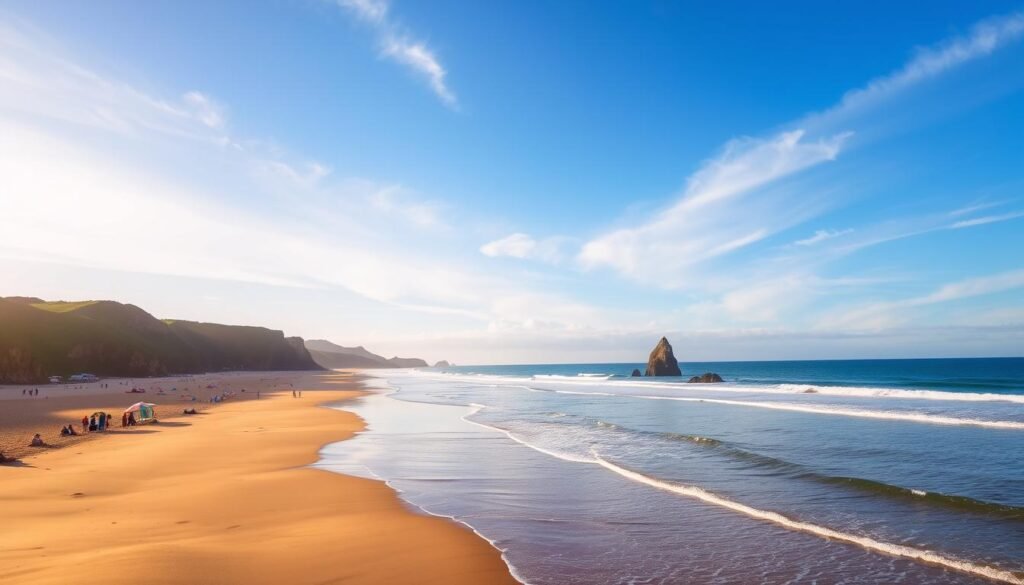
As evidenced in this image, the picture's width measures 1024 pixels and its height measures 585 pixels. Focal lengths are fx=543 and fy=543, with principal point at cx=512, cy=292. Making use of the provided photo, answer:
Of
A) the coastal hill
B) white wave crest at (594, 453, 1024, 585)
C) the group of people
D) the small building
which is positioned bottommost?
the small building

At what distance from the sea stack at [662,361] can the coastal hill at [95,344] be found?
90805 mm

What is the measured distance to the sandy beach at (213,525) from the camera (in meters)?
7.56

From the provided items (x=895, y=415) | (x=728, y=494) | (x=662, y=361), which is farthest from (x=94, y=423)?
(x=662, y=361)

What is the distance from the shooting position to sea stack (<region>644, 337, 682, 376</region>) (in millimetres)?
105000

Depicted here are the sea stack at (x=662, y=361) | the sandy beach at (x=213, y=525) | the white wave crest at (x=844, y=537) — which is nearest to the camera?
the sandy beach at (x=213, y=525)

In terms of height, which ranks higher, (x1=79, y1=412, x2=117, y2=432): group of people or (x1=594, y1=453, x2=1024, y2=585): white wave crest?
(x1=594, y1=453, x2=1024, y2=585): white wave crest

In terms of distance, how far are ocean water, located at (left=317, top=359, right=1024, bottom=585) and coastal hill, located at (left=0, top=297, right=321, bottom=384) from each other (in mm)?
72622

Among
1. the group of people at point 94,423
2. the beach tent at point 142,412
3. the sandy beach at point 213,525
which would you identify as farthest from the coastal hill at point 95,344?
the sandy beach at point 213,525

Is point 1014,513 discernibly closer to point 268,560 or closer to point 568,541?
point 568,541

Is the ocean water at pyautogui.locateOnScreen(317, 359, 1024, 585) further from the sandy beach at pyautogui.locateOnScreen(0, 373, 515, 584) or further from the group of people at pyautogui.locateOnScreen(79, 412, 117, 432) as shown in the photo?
the group of people at pyautogui.locateOnScreen(79, 412, 117, 432)

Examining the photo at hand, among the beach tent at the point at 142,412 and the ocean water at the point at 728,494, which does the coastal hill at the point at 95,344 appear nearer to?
the beach tent at the point at 142,412

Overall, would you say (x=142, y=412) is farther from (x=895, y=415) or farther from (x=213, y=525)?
(x=895, y=415)

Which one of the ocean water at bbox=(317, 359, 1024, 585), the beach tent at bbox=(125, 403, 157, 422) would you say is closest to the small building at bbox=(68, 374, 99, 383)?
the beach tent at bbox=(125, 403, 157, 422)

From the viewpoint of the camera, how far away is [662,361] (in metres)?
105
